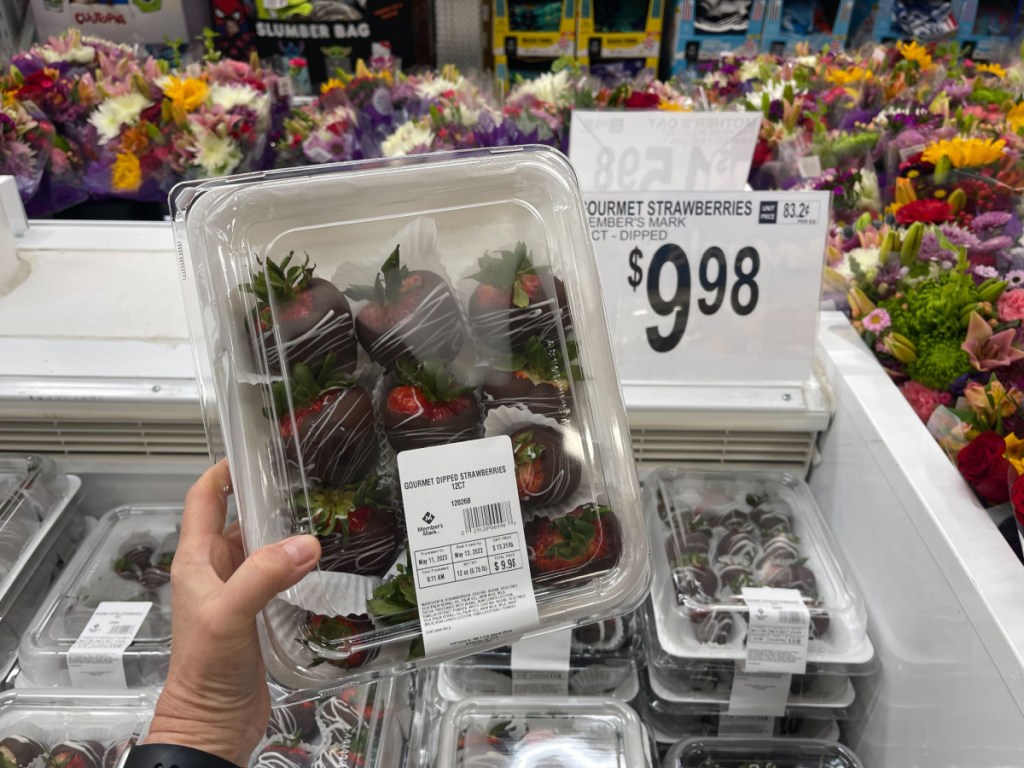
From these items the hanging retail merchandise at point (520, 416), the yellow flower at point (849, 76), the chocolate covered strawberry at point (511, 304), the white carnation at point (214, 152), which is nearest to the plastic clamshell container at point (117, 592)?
the hanging retail merchandise at point (520, 416)

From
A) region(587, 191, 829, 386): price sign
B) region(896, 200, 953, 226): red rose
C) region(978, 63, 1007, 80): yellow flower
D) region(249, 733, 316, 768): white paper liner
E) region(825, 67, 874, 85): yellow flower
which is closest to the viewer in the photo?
region(249, 733, 316, 768): white paper liner

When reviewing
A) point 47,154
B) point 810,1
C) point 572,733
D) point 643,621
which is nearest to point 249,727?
point 572,733

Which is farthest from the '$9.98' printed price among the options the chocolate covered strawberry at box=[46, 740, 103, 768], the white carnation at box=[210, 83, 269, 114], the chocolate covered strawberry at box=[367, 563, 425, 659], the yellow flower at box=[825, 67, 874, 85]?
the yellow flower at box=[825, 67, 874, 85]

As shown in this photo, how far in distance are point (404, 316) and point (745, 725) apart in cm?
86

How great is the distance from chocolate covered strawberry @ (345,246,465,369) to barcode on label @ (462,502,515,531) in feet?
0.52

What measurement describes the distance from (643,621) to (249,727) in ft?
2.02

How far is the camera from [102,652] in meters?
1.07

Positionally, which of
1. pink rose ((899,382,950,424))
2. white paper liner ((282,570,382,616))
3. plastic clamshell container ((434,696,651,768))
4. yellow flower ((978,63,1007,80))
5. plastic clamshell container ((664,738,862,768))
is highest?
yellow flower ((978,63,1007,80))

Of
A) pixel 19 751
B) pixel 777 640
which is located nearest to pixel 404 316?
pixel 777 640

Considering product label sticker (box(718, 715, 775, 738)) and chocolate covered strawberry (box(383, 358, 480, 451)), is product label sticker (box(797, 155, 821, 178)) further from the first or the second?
chocolate covered strawberry (box(383, 358, 480, 451))

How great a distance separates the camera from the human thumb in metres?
0.63

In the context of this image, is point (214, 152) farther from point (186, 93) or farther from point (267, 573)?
point (267, 573)

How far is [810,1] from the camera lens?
4074 mm

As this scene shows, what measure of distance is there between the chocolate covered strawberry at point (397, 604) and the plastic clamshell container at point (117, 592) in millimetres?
567
